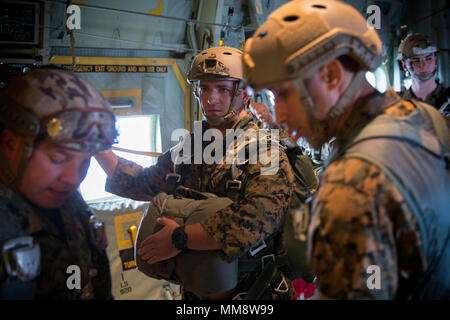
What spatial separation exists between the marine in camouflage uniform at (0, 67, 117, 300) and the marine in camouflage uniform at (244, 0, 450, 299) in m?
0.67

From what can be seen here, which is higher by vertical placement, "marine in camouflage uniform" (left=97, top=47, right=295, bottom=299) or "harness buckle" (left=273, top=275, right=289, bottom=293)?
"marine in camouflage uniform" (left=97, top=47, right=295, bottom=299)

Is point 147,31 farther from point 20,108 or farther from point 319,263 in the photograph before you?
point 319,263

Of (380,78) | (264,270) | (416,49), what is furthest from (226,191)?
(380,78)

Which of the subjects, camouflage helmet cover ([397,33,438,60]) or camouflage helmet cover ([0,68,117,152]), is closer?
camouflage helmet cover ([0,68,117,152])

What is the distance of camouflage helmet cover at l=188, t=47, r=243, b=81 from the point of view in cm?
236

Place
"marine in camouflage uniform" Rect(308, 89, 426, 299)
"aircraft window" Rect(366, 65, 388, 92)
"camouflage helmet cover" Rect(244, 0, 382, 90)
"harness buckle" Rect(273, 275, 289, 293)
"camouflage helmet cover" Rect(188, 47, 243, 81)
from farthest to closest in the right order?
"aircraft window" Rect(366, 65, 388, 92), "camouflage helmet cover" Rect(188, 47, 243, 81), "harness buckle" Rect(273, 275, 289, 293), "camouflage helmet cover" Rect(244, 0, 382, 90), "marine in camouflage uniform" Rect(308, 89, 426, 299)

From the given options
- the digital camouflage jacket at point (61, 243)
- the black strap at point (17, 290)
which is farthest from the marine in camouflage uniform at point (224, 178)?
the black strap at point (17, 290)

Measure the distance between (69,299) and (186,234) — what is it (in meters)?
0.66

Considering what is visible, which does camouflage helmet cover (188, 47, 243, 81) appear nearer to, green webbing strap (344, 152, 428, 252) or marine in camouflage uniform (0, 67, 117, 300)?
marine in camouflage uniform (0, 67, 117, 300)

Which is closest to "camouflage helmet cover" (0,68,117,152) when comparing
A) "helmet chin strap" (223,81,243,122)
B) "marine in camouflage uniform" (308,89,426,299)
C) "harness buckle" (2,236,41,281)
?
"harness buckle" (2,236,41,281)

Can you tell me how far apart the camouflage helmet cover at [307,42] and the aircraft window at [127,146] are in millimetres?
636

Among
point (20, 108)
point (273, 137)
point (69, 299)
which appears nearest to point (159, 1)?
point (273, 137)

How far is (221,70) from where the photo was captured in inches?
92.6

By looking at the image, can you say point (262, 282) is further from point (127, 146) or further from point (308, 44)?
point (308, 44)
